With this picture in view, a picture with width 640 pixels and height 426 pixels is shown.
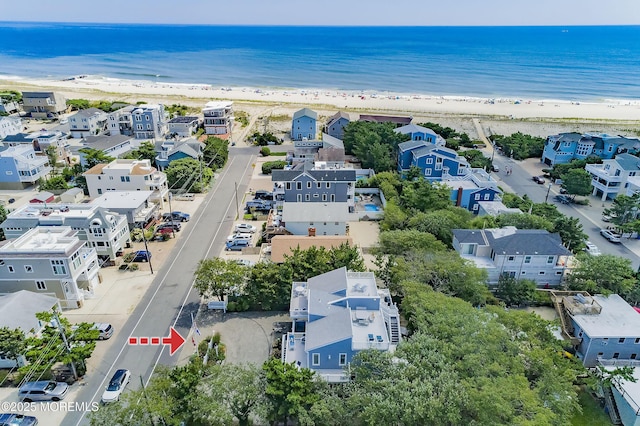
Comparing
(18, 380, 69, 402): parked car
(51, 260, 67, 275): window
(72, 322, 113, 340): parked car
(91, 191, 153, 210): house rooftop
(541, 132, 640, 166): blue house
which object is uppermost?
(541, 132, 640, 166): blue house

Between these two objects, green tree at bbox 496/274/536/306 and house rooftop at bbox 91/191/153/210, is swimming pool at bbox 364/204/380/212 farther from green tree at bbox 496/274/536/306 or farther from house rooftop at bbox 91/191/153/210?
house rooftop at bbox 91/191/153/210

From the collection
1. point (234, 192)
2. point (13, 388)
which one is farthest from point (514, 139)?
point (13, 388)

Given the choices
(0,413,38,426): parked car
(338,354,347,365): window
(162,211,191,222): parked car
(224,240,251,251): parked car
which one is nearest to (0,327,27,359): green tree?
(0,413,38,426): parked car

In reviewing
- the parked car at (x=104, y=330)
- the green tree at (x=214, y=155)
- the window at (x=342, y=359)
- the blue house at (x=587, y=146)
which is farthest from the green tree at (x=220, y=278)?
the blue house at (x=587, y=146)

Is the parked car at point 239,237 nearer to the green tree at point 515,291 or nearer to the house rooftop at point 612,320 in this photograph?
the green tree at point 515,291

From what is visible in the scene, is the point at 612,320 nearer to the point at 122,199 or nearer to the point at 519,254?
the point at 519,254

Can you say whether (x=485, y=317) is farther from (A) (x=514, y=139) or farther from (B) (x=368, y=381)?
(A) (x=514, y=139)

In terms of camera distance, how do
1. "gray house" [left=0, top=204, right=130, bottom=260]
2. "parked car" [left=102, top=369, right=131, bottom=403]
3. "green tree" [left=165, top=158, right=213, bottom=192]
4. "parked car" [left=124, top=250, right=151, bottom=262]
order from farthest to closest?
"green tree" [left=165, top=158, right=213, bottom=192], "parked car" [left=124, top=250, right=151, bottom=262], "gray house" [left=0, top=204, right=130, bottom=260], "parked car" [left=102, top=369, right=131, bottom=403]
